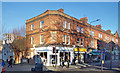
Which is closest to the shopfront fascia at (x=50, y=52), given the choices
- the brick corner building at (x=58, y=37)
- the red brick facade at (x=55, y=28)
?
the brick corner building at (x=58, y=37)

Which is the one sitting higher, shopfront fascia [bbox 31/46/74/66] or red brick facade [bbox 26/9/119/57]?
red brick facade [bbox 26/9/119/57]

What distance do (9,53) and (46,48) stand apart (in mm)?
18644

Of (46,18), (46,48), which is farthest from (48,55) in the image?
(46,18)

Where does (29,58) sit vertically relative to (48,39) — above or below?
below

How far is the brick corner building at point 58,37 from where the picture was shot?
59.6 feet

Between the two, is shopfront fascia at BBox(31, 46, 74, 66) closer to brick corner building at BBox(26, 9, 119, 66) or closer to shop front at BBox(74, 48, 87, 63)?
brick corner building at BBox(26, 9, 119, 66)

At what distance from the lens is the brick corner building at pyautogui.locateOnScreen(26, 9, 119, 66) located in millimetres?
18172

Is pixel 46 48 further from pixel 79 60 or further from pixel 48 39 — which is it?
pixel 79 60

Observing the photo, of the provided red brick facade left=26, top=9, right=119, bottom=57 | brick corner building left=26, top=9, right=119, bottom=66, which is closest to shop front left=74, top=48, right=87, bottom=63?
brick corner building left=26, top=9, right=119, bottom=66

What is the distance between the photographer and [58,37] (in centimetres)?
1822

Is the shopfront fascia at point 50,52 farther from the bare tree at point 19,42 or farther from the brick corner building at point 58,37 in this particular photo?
the bare tree at point 19,42

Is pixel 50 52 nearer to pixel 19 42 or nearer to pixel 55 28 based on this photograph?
pixel 55 28

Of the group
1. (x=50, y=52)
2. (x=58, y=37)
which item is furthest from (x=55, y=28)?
(x=50, y=52)

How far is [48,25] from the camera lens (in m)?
18.6
